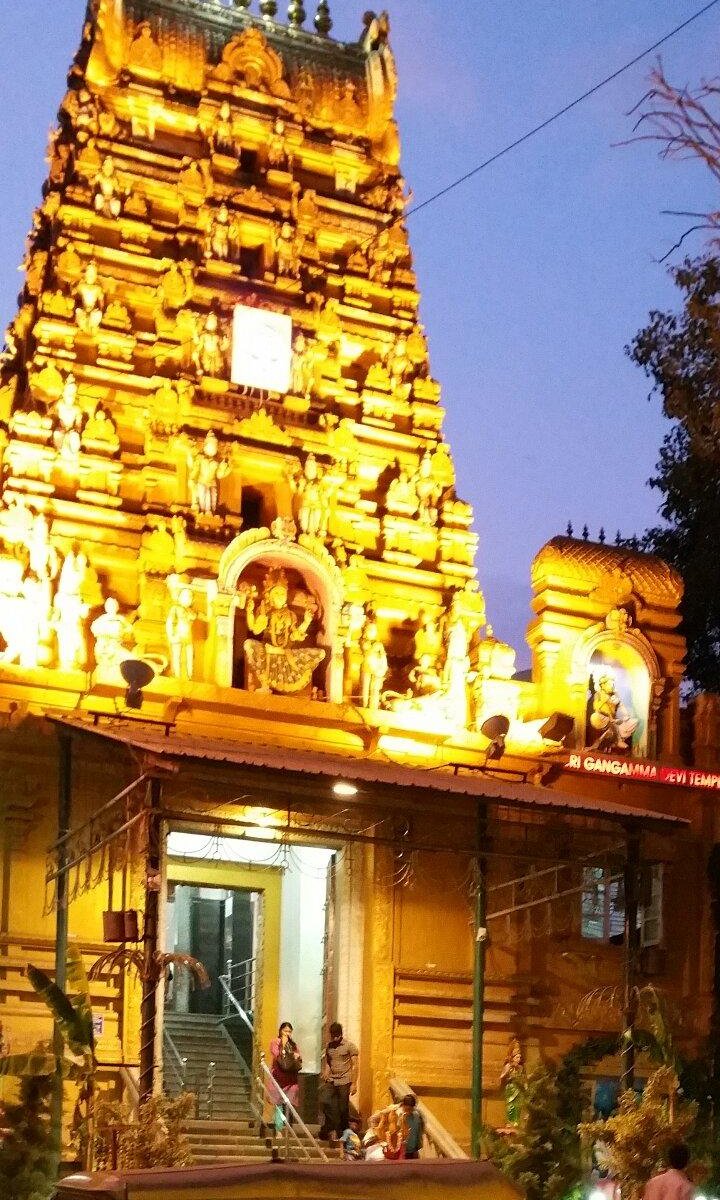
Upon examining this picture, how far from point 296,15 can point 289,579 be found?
10.2 m

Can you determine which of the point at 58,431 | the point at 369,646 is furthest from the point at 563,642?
the point at 58,431

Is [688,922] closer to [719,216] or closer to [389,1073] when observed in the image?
[389,1073]

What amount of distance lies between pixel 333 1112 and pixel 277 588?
22.0 feet

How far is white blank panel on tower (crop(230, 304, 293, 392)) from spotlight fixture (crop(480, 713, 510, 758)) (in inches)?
220

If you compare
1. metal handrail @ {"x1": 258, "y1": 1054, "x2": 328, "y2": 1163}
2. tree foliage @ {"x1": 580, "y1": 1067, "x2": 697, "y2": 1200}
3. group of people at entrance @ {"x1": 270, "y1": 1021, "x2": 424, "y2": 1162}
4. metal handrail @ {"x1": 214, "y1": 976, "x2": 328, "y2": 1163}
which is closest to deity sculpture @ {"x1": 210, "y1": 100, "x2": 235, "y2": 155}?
metal handrail @ {"x1": 214, "y1": 976, "x2": 328, "y2": 1163}

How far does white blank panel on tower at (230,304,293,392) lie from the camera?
25828mm

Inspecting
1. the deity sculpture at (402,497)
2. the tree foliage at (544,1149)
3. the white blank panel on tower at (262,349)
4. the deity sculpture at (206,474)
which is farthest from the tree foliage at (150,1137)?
the white blank panel on tower at (262,349)

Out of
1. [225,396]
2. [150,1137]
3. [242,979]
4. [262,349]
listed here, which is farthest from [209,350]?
[150,1137]

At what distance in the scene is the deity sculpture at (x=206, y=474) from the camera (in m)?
24.5

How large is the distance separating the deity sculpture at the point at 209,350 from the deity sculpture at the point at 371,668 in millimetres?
4133

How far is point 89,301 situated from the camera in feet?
82.6

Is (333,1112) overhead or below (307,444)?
below

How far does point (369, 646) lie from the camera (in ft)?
81.0

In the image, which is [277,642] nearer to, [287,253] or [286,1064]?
[286,1064]
